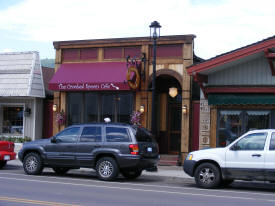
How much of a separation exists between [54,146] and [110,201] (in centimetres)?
587

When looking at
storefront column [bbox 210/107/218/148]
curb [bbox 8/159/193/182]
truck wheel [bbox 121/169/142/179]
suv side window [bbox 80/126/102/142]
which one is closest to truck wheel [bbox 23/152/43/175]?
suv side window [bbox 80/126/102/142]

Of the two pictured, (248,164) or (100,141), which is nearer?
(248,164)

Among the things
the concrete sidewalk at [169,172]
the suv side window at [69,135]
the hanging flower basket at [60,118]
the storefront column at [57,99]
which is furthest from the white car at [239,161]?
the storefront column at [57,99]

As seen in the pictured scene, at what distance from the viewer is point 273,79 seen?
59.9 ft

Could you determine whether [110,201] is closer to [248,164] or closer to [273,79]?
[248,164]

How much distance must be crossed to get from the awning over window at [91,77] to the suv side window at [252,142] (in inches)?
293

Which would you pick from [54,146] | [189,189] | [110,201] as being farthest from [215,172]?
[54,146]

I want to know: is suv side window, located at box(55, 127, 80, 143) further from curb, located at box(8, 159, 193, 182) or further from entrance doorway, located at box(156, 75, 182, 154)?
entrance doorway, located at box(156, 75, 182, 154)

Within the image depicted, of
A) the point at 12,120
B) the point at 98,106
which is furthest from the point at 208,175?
the point at 12,120

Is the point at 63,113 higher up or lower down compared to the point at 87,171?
higher up

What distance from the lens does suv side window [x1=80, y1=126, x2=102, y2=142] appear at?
50.0ft

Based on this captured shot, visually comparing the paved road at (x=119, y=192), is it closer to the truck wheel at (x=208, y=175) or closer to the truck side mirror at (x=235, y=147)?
the truck wheel at (x=208, y=175)

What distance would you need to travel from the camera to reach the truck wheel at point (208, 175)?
1362cm

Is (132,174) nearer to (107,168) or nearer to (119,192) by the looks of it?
(107,168)
